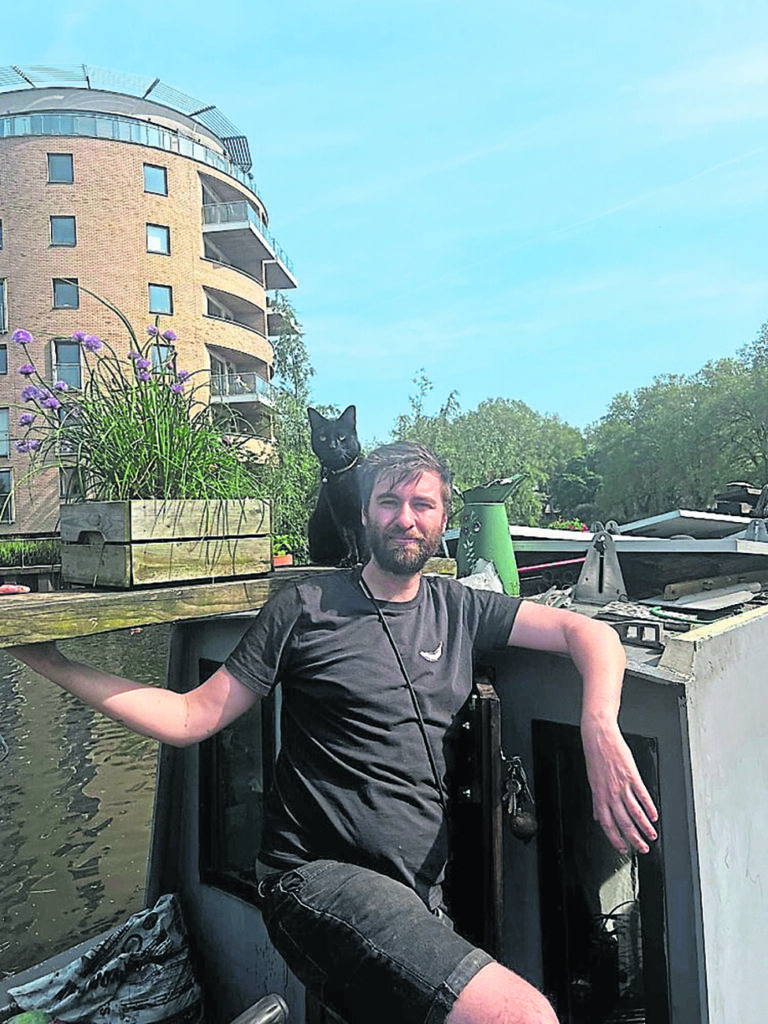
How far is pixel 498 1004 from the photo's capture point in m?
1.76

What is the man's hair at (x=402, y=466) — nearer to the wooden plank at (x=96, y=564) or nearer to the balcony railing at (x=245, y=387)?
the wooden plank at (x=96, y=564)

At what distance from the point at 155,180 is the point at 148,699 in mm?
31821

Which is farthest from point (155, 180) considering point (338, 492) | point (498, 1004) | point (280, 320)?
point (498, 1004)

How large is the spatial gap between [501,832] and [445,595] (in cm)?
66

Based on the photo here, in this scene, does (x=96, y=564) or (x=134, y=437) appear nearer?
(x=96, y=564)

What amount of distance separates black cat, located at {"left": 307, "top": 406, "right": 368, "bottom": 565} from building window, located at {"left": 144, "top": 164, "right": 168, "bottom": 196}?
99.7ft

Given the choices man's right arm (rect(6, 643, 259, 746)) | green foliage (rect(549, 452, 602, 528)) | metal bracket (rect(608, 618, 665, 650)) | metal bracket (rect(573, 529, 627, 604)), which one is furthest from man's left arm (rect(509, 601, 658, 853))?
green foliage (rect(549, 452, 602, 528))

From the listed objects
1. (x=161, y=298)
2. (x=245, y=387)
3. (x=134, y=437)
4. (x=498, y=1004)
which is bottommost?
(x=498, y=1004)

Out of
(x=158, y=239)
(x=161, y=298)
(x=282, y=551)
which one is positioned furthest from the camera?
(x=158, y=239)

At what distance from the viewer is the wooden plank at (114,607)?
1.99 m

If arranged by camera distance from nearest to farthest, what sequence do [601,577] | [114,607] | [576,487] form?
[114,607] < [601,577] < [576,487]

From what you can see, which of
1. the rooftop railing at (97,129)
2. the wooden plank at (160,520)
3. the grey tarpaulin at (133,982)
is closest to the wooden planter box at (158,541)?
the wooden plank at (160,520)

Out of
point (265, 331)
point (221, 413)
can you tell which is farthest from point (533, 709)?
point (265, 331)

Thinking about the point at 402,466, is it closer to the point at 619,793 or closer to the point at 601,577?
the point at 619,793
